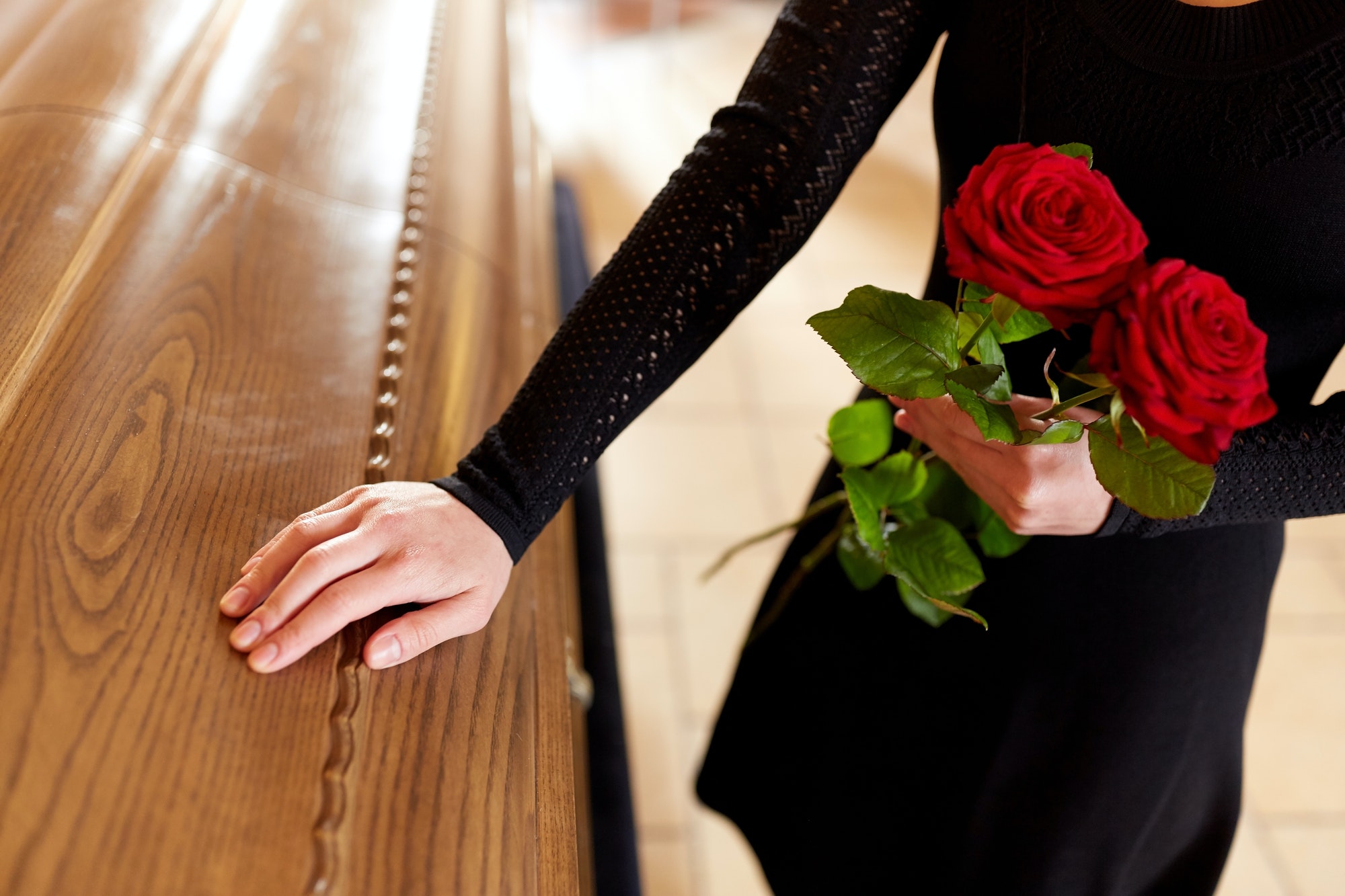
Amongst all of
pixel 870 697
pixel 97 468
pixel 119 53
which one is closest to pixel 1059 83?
pixel 870 697

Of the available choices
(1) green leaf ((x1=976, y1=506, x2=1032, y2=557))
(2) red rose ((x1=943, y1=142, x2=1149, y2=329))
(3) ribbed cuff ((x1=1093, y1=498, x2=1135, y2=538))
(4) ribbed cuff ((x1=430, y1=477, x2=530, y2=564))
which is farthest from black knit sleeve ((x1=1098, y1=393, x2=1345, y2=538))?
(4) ribbed cuff ((x1=430, y1=477, x2=530, y2=564))

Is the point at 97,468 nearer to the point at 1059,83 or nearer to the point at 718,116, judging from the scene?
the point at 718,116

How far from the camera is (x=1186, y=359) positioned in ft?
1.69

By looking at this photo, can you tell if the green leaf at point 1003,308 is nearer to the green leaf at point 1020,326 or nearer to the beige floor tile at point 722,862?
the green leaf at point 1020,326

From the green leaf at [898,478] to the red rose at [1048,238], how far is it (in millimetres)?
358

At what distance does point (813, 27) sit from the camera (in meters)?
0.88

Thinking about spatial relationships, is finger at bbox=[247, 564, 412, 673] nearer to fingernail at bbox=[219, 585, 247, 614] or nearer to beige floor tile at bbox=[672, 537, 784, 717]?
fingernail at bbox=[219, 585, 247, 614]

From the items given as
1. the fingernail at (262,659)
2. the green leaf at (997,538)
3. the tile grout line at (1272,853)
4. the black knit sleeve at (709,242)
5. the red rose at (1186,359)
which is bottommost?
the tile grout line at (1272,853)

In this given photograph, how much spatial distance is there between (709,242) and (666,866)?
144cm

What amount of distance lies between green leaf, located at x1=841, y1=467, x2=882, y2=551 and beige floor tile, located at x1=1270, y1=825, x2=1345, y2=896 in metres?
1.72

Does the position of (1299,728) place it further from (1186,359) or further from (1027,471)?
(1186,359)

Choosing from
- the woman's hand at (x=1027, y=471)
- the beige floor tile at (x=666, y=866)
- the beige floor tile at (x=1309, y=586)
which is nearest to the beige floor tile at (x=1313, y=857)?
the beige floor tile at (x=1309, y=586)

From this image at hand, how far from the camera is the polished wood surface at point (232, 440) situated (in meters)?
0.55

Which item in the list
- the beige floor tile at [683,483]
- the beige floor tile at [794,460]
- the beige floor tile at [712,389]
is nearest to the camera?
the beige floor tile at [683,483]
